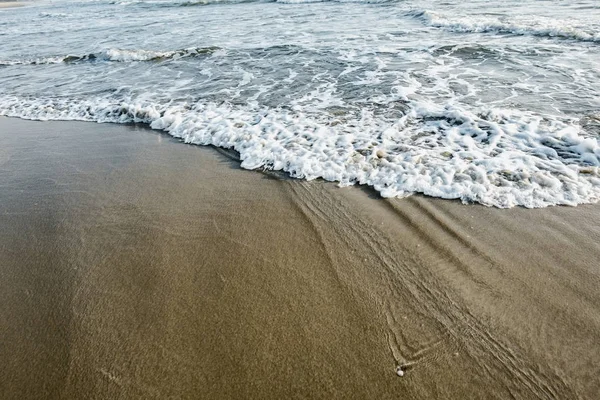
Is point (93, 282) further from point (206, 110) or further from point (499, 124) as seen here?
point (499, 124)

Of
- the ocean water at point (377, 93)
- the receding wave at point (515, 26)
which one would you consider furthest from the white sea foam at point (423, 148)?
the receding wave at point (515, 26)

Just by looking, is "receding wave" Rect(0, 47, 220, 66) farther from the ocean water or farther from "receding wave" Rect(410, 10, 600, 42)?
"receding wave" Rect(410, 10, 600, 42)

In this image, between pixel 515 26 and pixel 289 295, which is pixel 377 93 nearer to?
pixel 289 295

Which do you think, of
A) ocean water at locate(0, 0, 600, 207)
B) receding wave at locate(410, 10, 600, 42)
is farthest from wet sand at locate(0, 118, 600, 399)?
receding wave at locate(410, 10, 600, 42)

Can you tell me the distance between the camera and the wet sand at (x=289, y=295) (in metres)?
2.30

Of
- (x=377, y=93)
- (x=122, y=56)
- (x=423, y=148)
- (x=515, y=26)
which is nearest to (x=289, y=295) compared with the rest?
(x=423, y=148)

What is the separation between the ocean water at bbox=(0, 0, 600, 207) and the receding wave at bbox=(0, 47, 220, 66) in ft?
0.25

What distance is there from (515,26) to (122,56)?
1216 cm

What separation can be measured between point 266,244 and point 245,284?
519 millimetres

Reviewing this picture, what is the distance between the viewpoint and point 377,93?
6922 millimetres

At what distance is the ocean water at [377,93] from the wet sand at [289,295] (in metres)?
0.60

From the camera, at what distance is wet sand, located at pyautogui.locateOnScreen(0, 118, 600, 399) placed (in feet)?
7.56

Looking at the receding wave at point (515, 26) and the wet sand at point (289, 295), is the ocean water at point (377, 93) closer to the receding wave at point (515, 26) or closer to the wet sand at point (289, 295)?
the receding wave at point (515, 26)

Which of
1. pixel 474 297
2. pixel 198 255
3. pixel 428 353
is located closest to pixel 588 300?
pixel 474 297
